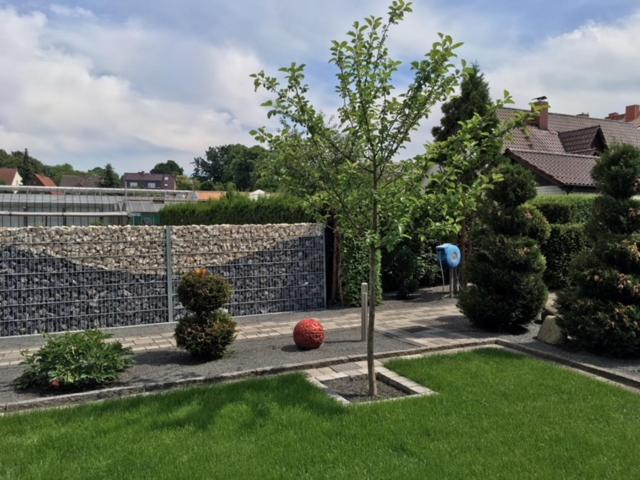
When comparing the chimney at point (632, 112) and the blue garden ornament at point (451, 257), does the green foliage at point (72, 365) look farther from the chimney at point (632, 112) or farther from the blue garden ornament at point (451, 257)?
the chimney at point (632, 112)

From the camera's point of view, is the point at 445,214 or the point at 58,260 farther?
the point at 58,260

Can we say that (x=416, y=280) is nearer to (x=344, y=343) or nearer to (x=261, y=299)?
(x=261, y=299)

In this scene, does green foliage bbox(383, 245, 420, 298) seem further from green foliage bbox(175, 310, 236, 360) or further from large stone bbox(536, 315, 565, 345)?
green foliage bbox(175, 310, 236, 360)

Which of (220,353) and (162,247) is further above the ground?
(162,247)

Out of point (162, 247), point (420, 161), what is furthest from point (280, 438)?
point (162, 247)

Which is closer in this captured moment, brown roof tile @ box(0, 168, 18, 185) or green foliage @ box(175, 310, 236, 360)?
green foliage @ box(175, 310, 236, 360)

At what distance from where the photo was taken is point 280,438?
3961mm

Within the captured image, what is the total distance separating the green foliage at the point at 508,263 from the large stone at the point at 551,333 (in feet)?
2.19

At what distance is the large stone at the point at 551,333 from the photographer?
6883 millimetres

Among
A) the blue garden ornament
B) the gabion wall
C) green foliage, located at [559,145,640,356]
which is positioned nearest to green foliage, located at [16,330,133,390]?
the gabion wall

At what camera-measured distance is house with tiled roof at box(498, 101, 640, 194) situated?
56.6 ft

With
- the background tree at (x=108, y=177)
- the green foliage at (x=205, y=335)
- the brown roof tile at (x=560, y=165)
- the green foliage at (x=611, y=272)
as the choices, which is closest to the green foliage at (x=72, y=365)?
the green foliage at (x=205, y=335)

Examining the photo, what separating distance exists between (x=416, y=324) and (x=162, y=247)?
4722mm

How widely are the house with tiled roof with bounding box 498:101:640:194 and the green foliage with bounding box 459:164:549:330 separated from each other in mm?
1583
